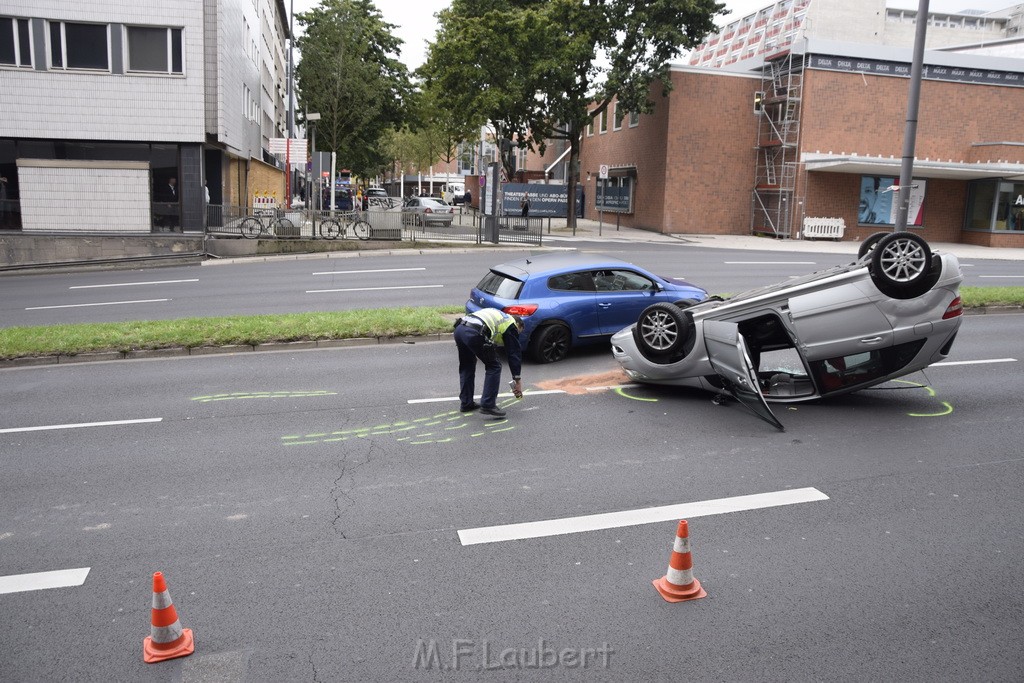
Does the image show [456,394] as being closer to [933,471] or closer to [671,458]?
[671,458]

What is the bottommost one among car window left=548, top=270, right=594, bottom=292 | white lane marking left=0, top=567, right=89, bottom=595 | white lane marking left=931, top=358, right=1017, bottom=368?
white lane marking left=0, top=567, right=89, bottom=595

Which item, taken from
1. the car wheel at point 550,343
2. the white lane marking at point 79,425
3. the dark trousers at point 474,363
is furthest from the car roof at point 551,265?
the white lane marking at point 79,425

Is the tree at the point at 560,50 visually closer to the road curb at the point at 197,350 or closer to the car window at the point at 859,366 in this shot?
the road curb at the point at 197,350

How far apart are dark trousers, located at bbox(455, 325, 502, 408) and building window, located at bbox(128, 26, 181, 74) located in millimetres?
23507

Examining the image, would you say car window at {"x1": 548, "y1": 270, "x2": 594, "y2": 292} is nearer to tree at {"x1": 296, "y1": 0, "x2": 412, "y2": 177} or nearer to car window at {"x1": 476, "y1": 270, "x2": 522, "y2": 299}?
car window at {"x1": 476, "y1": 270, "x2": 522, "y2": 299}

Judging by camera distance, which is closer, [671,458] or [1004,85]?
[671,458]

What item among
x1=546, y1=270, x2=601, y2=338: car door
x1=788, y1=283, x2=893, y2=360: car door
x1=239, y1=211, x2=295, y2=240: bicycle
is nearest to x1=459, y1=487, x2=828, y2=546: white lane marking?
x1=788, y1=283, x2=893, y2=360: car door

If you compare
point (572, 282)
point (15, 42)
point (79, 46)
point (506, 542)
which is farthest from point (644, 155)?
point (506, 542)

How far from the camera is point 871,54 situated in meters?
37.6

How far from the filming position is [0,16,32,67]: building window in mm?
26500

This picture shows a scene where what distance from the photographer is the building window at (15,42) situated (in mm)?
26500

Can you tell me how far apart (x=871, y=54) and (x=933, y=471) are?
3594 centimetres

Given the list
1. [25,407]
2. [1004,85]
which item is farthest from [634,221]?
[25,407]

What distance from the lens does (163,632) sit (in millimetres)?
4387
